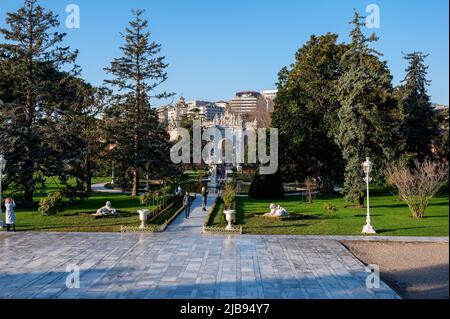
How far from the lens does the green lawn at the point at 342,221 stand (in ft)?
56.9

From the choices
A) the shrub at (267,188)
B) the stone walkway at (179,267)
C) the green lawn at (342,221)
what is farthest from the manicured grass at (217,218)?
the shrub at (267,188)

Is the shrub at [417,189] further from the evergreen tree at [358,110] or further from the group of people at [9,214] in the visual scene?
the group of people at [9,214]

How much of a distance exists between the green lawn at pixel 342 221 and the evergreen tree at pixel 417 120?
7711mm

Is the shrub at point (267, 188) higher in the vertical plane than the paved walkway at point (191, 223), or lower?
higher

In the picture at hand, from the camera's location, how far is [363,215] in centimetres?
2216

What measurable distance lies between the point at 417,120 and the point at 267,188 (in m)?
13.8

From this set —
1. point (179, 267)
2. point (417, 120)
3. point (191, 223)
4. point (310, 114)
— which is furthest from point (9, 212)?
point (417, 120)

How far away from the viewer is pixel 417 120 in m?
34.6

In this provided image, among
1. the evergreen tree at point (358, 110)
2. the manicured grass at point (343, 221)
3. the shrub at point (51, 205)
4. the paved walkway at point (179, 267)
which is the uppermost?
the evergreen tree at point (358, 110)

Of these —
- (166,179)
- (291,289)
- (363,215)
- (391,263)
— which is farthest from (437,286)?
(166,179)

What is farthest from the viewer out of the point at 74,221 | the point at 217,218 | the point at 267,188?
the point at 267,188

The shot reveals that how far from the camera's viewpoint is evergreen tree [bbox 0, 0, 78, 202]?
2459cm

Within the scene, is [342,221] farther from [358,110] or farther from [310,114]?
[310,114]

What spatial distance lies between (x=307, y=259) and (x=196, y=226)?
273 inches
